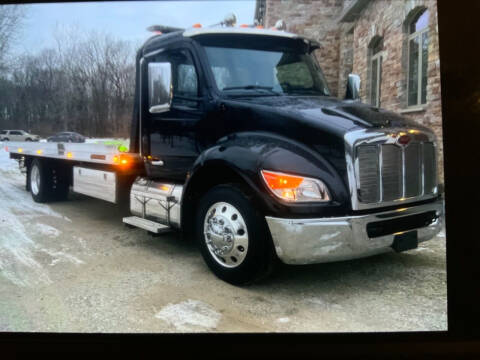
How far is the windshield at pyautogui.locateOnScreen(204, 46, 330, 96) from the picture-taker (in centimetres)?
321

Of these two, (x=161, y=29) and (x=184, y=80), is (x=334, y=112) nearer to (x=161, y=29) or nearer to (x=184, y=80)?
(x=184, y=80)

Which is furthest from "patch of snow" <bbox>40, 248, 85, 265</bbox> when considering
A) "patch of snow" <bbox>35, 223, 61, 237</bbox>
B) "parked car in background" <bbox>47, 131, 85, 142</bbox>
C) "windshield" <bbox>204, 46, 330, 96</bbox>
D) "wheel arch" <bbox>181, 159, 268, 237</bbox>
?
"windshield" <bbox>204, 46, 330, 96</bbox>

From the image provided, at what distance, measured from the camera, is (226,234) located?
2834mm

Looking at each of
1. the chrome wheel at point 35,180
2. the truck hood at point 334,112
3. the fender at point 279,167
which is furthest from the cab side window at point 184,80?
the chrome wheel at point 35,180

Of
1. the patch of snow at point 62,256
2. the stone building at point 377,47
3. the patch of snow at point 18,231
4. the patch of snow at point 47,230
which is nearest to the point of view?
the patch of snow at point 18,231

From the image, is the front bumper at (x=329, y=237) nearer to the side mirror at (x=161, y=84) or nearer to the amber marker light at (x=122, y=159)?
the side mirror at (x=161, y=84)

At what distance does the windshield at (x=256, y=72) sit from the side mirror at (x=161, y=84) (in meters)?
0.35

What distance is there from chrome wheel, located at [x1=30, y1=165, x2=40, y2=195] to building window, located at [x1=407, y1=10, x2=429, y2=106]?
12.6ft

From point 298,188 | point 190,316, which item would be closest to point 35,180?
point 190,316

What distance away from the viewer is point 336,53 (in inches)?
145

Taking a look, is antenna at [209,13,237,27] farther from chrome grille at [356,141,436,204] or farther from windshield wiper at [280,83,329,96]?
chrome grille at [356,141,436,204]

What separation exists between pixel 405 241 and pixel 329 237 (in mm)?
573

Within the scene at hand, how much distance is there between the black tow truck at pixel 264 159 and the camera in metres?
2.57
